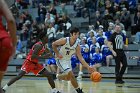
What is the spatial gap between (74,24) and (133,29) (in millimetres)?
3856

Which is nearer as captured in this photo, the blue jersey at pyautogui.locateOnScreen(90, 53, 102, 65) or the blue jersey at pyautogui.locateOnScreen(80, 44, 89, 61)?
the blue jersey at pyautogui.locateOnScreen(90, 53, 102, 65)

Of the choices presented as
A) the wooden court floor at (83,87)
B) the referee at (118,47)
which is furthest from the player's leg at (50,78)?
the referee at (118,47)

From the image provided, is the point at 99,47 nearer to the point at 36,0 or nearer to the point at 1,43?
the point at 36,0

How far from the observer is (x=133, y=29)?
21.8 meters

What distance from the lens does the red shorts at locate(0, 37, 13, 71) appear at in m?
5.28

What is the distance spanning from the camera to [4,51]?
530 centimetres

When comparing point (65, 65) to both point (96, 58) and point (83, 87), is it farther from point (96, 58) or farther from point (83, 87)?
point (96, 58)

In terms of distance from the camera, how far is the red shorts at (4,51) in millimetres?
5282

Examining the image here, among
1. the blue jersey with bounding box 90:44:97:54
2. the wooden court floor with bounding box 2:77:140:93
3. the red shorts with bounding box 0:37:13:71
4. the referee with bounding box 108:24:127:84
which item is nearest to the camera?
the red shorts with bounding box 0:37:13:71

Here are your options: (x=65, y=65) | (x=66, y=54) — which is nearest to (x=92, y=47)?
(x=66, y=54)

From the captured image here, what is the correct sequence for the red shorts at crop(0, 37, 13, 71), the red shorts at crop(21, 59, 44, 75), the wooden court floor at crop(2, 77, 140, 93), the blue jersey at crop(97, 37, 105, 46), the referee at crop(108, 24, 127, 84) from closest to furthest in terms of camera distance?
the red shorts at crop(0, 37, 13, 71) → the red shorts at crop(21, 59, 44, 75) → the wooden court floor at crop(2, 77, 140, 93) → the referee at crop(108, 24, 127, 84) → the blue jersey at crop(97, 37, 105, 46)

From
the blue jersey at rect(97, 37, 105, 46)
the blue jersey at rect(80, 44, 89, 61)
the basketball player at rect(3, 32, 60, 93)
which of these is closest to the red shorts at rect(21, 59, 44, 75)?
the basketball player at rect(3, 32, 60, 93)

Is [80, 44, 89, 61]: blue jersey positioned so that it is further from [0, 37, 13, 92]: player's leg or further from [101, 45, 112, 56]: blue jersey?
[0, 37, 13, 92]: player's leg

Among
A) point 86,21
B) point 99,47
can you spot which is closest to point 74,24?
point 86,21
